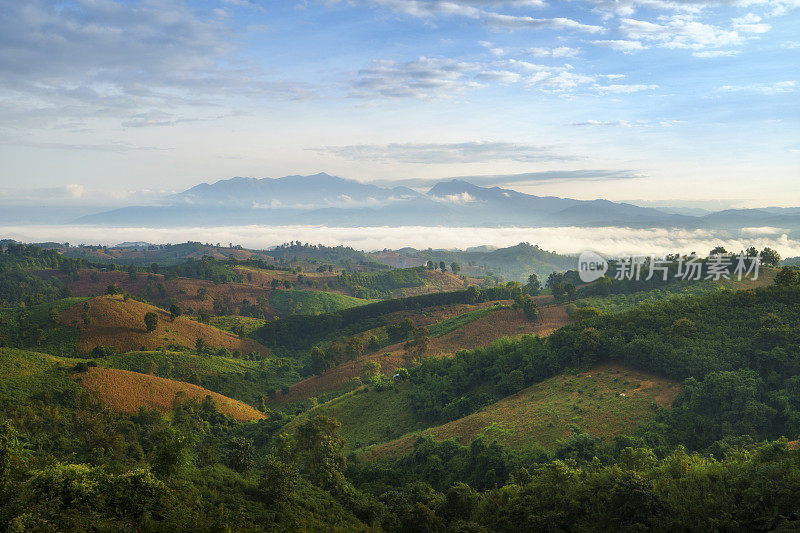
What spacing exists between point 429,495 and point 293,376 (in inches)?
2813

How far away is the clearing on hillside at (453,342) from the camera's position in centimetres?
8594

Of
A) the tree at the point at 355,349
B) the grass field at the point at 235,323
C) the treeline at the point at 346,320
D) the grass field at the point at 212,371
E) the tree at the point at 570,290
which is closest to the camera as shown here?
the grass field at the point at 212,371

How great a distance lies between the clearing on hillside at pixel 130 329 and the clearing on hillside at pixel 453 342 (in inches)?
1122

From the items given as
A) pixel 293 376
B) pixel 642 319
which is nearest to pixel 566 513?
pixel 642 319

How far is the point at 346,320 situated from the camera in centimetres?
12581

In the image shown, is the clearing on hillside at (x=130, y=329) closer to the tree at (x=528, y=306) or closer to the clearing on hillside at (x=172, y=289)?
the clearing on hillside at (x=172, y=289)

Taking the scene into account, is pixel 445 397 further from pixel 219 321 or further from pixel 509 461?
pixel 219 321

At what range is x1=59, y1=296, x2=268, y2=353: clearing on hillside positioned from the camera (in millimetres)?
92000

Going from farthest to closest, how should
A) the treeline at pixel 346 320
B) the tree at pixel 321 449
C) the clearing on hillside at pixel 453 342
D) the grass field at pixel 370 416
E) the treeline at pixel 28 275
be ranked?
the treeline at pixel 28 275 < the treeline at pixel 346 320 < the clearing on hillside at pixel 453 342 < the grass field at pixel 370 416 < the tree at pixel 321 449

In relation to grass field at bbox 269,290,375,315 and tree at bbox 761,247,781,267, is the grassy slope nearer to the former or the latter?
tree at bbox 761,247,781,267

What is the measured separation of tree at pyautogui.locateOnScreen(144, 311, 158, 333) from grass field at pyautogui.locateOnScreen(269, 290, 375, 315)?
5817cm

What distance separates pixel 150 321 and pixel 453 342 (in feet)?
200

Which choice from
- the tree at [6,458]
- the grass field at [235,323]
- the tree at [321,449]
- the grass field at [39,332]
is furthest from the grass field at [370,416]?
the grass field at [235,323]

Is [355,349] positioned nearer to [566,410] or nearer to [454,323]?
[454,323]
